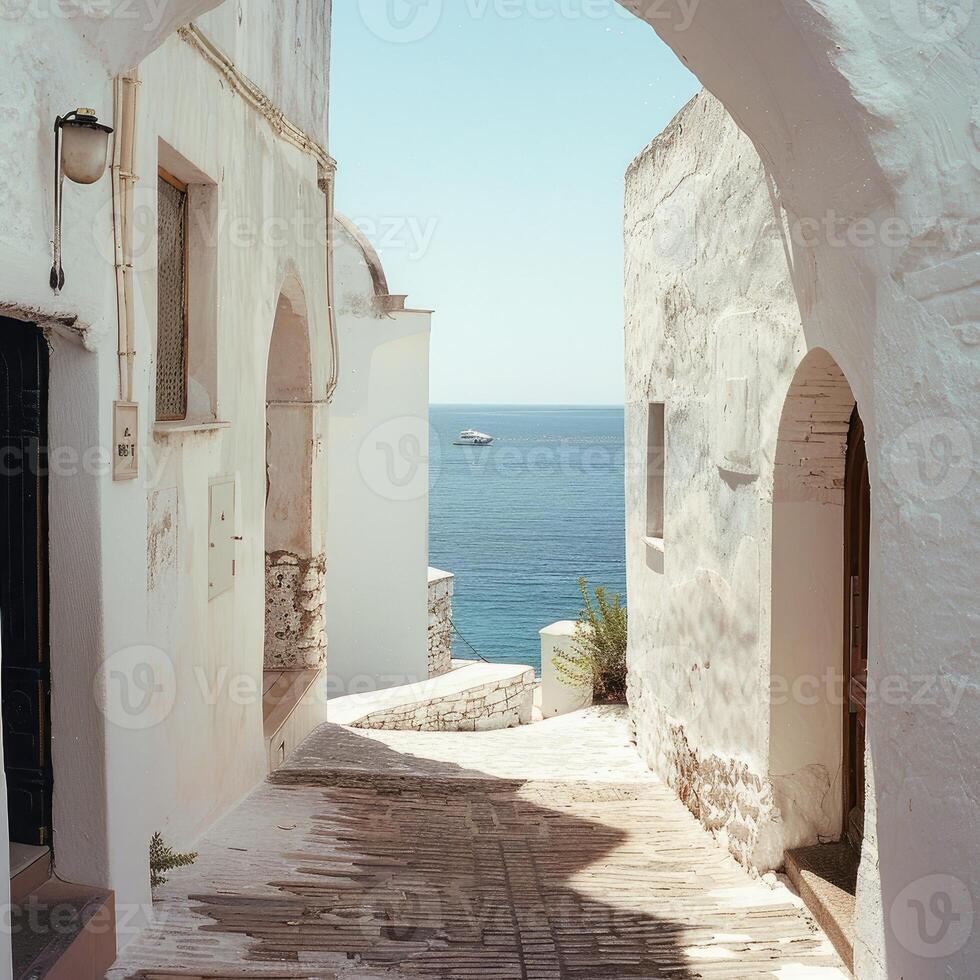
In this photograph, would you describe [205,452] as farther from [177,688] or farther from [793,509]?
[793,509]

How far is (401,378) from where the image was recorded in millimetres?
16062

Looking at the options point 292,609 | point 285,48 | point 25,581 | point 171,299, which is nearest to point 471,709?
point 292,609

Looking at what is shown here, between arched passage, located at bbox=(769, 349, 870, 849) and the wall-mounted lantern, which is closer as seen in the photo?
the wall-mounted lantern

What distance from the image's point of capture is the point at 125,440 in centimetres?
411

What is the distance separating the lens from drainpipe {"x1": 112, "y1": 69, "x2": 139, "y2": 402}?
13.3 feet

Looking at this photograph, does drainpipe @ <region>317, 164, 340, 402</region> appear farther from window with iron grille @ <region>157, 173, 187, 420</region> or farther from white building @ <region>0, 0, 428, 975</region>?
window with iron grille @ <region>157, 173, 187, 420</region>

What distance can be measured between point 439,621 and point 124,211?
13913 mm

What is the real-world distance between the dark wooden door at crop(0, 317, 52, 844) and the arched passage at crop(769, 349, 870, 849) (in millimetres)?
3074

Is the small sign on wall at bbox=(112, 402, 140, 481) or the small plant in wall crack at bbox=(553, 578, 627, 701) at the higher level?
the small sign on wall at bbox=(112, 402, 140, 481)

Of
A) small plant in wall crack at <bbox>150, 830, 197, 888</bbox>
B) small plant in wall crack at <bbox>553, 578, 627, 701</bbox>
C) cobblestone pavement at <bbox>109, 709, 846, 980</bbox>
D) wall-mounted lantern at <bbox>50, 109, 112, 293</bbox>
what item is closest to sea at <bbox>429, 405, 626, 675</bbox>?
small plant in wall crack at <bbox>553, 578, 627, 701</bbox>

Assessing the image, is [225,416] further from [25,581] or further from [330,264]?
[330,264]

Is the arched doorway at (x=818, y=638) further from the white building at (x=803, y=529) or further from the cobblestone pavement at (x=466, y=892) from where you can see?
the cobblestone pavement at (x=466, y=892)

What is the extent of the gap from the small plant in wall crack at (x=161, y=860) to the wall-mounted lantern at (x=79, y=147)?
119 inches

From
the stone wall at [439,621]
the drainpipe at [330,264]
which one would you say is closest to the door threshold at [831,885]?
the drainpipe at [330,264]
